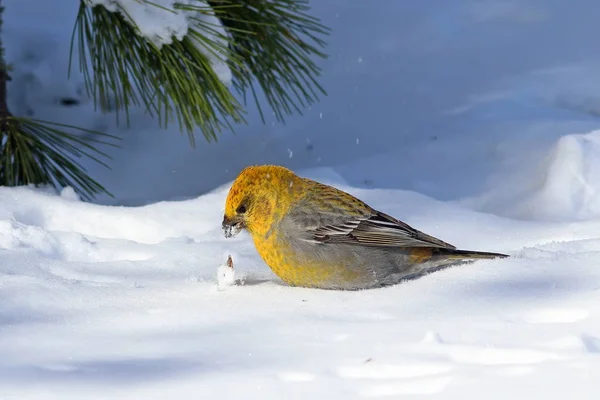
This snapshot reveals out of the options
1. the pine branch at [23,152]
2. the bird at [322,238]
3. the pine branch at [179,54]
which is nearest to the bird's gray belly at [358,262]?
the bird at [322,238]

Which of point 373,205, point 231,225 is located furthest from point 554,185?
point 231,225

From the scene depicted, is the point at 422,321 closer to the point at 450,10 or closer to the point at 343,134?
the point at 343,134

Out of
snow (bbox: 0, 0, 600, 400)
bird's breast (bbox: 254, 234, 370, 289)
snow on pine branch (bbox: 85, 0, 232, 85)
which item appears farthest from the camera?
snow on pine branch (bbox: 85, 0, 232, 85)

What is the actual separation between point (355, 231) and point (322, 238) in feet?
0.36

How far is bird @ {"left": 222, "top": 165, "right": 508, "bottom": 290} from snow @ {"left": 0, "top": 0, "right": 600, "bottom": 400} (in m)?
0.05

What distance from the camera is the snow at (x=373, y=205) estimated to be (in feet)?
6.59

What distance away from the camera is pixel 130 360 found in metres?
2.10

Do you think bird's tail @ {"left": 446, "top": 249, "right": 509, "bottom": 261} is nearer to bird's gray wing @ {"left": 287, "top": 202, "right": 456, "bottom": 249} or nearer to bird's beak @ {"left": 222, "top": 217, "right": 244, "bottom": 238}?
bird's gray wing @ {"left": 287, "top": 202, "right": 456, "bottom": 249}

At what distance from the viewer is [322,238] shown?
8.96ft

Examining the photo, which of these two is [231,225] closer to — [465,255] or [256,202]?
[256,202]

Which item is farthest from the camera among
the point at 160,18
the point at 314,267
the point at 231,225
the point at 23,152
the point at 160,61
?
the point at 23,152

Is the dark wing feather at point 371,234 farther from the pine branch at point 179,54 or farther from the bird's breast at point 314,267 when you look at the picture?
the pine branch at point 179,54

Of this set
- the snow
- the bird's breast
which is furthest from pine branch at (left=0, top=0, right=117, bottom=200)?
the bird's breast

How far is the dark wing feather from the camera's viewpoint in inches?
108
